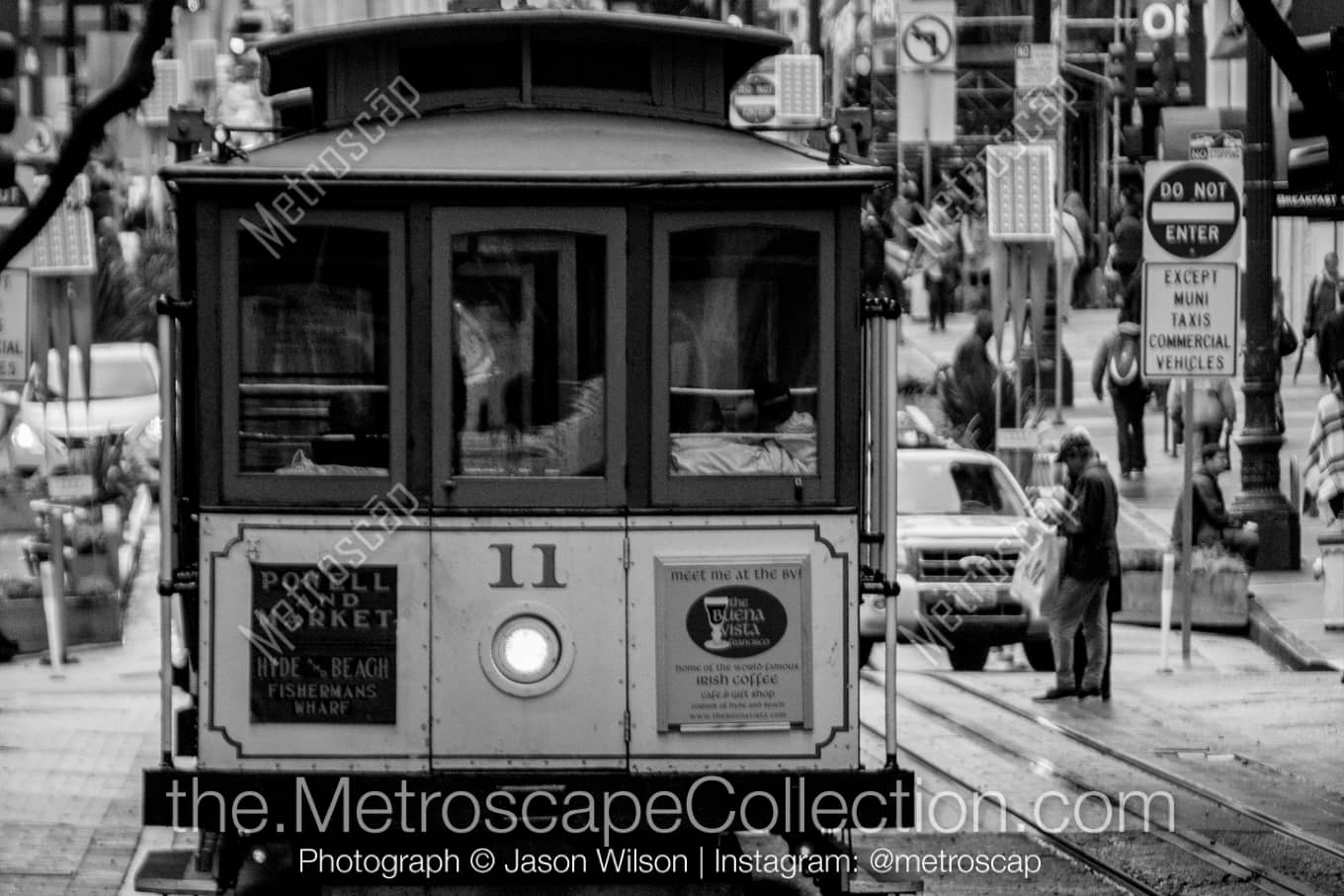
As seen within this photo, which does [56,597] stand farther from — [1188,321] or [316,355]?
[316,355]

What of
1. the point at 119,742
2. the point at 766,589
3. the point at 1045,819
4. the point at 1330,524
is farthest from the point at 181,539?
the point at 1330,524

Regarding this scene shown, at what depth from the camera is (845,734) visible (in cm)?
830

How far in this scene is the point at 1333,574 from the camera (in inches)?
709

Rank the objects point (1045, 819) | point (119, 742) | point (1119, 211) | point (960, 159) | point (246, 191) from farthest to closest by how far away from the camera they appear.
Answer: point (960, 159), point (1119, 211), point (119, 742), point (1045, 819), point (246, 191)

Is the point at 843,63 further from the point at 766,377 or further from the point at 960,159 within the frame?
the point at 766,377

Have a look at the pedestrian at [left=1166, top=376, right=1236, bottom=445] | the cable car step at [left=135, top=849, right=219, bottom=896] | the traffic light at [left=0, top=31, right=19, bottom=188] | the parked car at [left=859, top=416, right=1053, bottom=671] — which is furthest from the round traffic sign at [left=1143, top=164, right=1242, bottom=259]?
the cable car step at [left=135, top=849, right=219, bottom=896]

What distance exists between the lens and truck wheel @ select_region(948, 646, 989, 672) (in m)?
17.7

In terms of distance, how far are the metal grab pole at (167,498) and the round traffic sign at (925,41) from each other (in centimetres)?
2099

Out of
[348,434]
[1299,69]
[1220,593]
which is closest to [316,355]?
[348,434]

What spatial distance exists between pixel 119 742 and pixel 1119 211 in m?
26.0

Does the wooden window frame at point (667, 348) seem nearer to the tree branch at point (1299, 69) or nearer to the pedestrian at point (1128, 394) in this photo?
the tree branch at point (1299, 69)

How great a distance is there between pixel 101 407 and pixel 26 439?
1.12 m

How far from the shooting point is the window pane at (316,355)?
27.1 ft

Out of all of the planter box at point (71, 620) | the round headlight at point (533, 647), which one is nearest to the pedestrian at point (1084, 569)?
the round headlight at point (533, 647)
